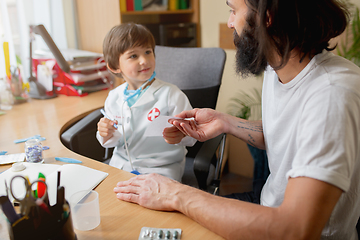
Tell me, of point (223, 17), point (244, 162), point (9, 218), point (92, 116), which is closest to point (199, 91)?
point (92, 116)

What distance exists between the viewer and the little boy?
4.83 feet

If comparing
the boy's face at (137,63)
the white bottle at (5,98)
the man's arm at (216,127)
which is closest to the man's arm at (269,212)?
the man's arm at (216,127)

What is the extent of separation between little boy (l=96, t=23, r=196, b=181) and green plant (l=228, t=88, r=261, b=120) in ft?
3.97

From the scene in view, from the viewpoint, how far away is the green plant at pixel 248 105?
2598mm

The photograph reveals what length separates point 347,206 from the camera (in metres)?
0.91

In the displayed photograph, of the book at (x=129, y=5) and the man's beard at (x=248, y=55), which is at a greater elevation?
the book at (x=129, y=5)

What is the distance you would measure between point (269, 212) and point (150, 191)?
347mm

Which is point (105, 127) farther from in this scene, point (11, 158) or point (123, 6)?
point (123, 6)

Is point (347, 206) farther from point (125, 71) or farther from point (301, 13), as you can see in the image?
point (125, 71)

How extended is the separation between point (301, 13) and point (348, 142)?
36 cm

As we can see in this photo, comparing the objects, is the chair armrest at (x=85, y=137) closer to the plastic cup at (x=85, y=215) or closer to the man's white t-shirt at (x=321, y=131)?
the plastic cup at (x=85, y=215)

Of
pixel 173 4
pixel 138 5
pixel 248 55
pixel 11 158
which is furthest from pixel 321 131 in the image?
pixel 173 4

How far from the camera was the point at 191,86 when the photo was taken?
1735mm

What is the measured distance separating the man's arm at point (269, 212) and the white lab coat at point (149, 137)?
2.00 ft
